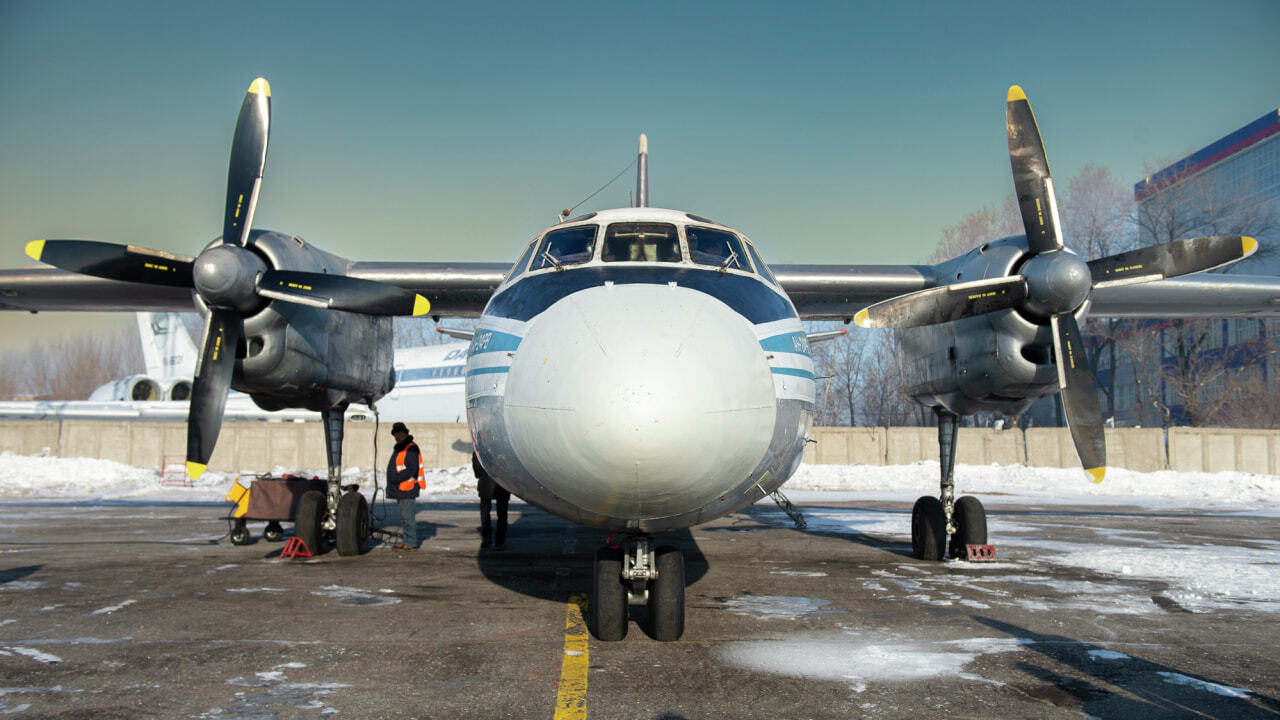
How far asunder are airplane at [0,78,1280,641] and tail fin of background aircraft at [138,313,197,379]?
106 feet

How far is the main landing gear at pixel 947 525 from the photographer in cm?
908

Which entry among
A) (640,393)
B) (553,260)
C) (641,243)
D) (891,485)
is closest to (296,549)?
(553,260)

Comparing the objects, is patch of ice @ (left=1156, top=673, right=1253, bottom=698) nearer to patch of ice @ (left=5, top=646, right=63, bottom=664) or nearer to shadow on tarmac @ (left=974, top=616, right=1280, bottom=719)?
shadow on tarmac @ (left=974, top=616, right=1280, bottom=719)

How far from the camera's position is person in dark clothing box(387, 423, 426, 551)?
9.55 meters

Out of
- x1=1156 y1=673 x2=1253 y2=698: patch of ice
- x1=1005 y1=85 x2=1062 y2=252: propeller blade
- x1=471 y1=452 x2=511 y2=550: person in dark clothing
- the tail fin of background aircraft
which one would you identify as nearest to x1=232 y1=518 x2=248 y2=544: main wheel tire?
x1=471 y1=452 x2=511 y2=550: person in dark clothing

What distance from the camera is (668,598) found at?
511cm

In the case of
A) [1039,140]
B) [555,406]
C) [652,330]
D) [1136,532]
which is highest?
[1039,140]

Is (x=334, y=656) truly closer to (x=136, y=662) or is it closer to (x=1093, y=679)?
(x=136, y=662)

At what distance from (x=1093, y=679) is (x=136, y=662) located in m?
5.58

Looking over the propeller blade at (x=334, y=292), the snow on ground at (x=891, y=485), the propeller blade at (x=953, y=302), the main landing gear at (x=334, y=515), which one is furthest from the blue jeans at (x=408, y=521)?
the snow on ground at (x=891, y=485)

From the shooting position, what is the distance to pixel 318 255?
9617 mm

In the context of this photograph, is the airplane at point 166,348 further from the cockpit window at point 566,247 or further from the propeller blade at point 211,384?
the cockpit window at point 566,247

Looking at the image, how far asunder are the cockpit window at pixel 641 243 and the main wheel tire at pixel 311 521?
5.97 metres

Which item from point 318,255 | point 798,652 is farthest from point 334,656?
point 318,255
